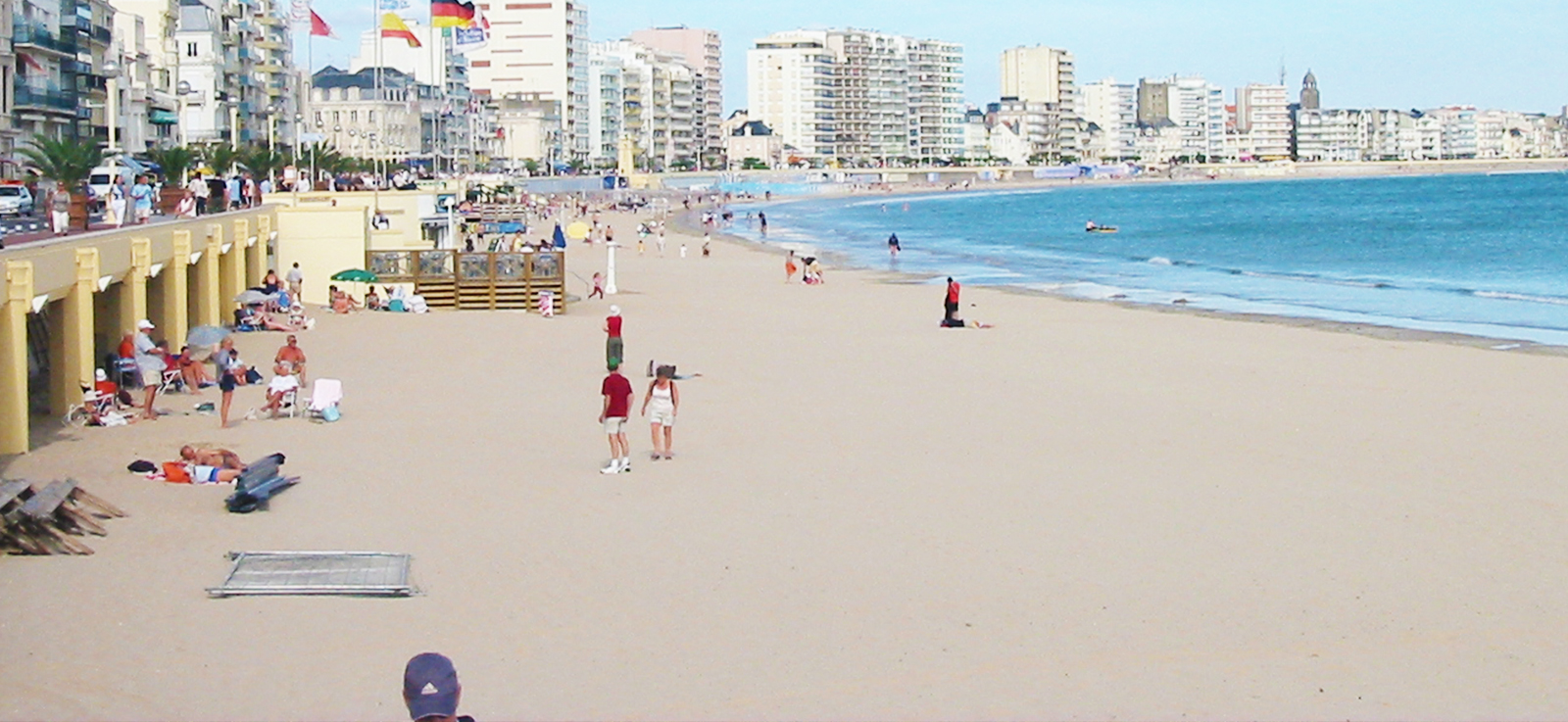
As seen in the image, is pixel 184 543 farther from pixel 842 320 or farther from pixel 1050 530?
pixel 842 320

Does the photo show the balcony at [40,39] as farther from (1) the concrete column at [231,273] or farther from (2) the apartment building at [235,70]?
(1) the concrete column at [231,273]

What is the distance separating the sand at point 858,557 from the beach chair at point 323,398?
10.3 inches

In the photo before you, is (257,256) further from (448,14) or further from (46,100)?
(46,100)

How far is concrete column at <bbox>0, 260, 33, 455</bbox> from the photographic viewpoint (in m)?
13.7

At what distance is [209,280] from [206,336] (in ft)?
13.6

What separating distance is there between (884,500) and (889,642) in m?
3.63

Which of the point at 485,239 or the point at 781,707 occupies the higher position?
the point at 485,239

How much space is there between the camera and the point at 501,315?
28.4m

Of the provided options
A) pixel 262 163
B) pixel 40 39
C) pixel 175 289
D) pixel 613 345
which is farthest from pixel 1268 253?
pixel 613 345

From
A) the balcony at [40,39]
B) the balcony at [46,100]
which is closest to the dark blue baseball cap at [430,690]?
the balcony at [40,39]

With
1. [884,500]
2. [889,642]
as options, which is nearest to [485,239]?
[884,500]

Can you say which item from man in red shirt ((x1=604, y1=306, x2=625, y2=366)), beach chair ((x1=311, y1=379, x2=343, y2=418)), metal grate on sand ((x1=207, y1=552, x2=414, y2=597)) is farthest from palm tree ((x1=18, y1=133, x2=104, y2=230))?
metal grate on sand ((x1=207, y1=552, x2=414, y2=597))

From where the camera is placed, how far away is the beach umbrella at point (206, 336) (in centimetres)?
1994

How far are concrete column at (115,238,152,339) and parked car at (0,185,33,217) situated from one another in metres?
7.85
